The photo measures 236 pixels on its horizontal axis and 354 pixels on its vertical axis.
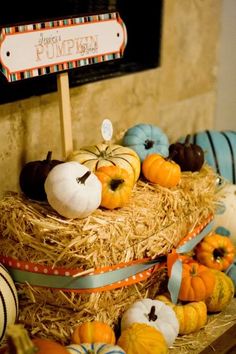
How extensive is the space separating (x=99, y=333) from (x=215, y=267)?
0.81 meters

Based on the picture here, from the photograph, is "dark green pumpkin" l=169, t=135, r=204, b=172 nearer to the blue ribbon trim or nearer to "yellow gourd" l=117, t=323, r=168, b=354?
the blue ribbon trim

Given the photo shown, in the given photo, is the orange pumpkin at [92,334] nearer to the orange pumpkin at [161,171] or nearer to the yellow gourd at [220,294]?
the yellow gourd at [220,294]

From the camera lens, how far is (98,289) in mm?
2279

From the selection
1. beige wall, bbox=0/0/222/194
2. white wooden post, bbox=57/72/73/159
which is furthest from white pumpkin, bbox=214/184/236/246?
white wooden post, bbox=57/72/73/159

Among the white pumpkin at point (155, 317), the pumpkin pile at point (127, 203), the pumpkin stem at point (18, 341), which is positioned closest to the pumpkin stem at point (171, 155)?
the pumpkin pile at point (127, 203)

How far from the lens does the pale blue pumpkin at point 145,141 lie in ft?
9.03

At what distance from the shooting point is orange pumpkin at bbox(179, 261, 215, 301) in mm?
2551

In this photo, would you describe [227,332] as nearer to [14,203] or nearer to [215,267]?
[215,267]

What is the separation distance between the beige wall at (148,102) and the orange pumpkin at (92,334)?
86 cm

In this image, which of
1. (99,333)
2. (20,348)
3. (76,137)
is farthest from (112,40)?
(20,348)

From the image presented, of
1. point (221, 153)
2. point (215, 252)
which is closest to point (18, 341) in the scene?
point (215, 252)

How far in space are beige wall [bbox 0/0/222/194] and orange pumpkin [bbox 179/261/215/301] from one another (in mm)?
908

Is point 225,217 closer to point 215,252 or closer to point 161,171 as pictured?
point 215,252

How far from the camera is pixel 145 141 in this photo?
110 inches
